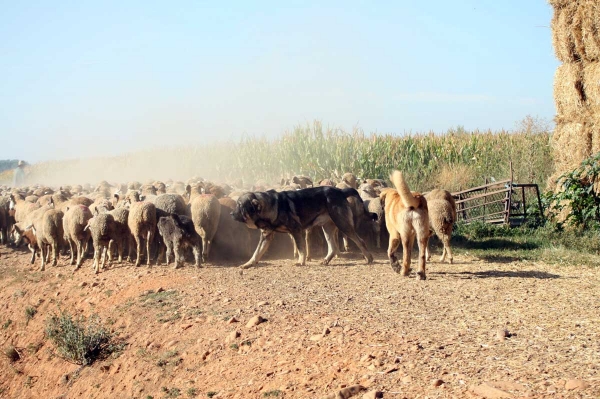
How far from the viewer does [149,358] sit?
8516 millimetres

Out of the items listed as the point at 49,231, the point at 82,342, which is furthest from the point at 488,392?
the point at 49,231

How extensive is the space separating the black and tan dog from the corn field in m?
8.92

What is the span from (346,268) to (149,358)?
14.0 feet

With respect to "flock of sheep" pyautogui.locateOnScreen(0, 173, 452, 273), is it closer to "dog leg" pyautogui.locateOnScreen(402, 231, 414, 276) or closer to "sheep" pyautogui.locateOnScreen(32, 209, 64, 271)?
"sheep" pyautogui.locateOnScreen(32, 209, 64, 271)

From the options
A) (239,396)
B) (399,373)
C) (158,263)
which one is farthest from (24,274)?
(399,373)

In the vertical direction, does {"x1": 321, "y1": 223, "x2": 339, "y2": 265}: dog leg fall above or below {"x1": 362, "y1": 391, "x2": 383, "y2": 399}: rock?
above

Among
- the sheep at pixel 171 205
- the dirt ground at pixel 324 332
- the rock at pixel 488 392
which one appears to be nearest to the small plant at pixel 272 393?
the dirt ground at pixel 324 332

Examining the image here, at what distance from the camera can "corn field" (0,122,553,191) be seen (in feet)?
73.3

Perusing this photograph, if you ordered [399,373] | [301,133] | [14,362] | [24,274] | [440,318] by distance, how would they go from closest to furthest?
[399,373] → [440,318] → [14,362] → [24,274] → [301,133]

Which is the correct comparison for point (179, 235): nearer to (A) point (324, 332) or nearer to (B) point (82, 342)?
(B) point (82, 342)

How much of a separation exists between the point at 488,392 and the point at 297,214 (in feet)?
23.7

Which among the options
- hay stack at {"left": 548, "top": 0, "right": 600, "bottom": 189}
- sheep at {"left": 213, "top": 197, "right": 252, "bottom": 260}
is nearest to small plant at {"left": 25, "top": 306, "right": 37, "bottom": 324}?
sheep at {"left": 213, "top": 197, "right": 252, "bottom": 260}

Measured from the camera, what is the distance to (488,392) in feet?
17.5

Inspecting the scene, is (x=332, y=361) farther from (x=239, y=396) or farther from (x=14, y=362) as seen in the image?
(x=14, y=362)
